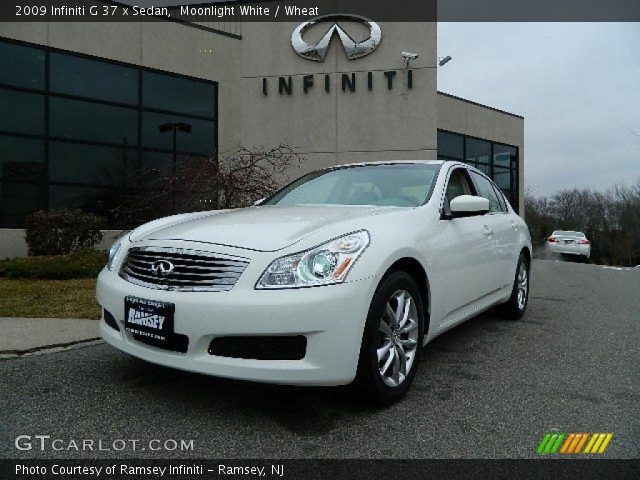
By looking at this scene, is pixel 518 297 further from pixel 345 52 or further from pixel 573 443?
pixel 345 52

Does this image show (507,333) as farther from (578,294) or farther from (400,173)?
(578,294)

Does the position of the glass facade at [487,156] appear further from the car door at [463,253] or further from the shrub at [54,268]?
the car door at [463,253]

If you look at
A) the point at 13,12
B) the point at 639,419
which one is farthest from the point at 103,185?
the point at 639,419

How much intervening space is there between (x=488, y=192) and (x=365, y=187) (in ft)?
4.99

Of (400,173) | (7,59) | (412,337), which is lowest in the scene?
(412,337)

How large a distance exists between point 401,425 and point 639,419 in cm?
129

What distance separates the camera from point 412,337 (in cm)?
284

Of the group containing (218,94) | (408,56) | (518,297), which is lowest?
(518,297)

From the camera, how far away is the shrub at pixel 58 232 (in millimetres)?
9086

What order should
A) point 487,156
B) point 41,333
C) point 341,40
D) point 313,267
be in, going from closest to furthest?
1. point 313,267
2. point 41,333
3. point 341,40
4. point 487,156

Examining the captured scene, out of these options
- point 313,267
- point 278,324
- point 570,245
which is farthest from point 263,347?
point 570,245

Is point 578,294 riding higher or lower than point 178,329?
lower

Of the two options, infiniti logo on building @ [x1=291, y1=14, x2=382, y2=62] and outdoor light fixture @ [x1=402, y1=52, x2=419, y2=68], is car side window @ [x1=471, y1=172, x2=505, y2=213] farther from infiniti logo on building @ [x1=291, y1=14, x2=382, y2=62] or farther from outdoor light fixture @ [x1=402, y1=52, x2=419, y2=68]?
infiniti logo on building @ [x1=291, y1=14, x2=382, y2=62]

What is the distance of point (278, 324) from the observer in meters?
2.23
